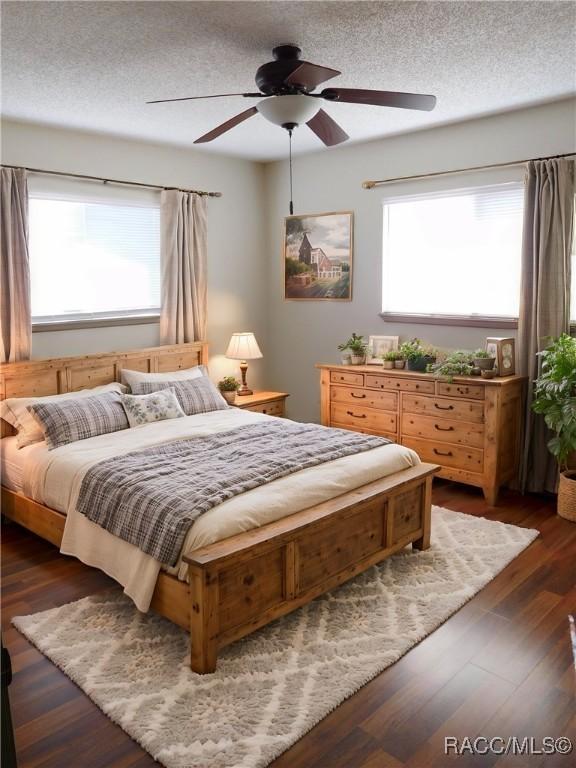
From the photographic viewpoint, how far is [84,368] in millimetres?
4652

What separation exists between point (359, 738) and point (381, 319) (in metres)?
3.74

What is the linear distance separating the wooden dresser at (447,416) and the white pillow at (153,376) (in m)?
1.23

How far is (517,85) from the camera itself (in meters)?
3.70

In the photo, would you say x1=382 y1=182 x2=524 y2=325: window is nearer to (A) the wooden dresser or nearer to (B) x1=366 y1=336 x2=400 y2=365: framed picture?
(B) x1=366 y1=336 x2=400 y2=365: framed picture

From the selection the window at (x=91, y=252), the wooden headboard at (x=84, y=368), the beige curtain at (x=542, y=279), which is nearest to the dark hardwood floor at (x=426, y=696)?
the beige curtain at (x=542, y=279)

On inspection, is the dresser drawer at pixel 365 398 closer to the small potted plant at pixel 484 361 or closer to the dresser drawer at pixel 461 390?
the dresser drawer at pixel 461 390

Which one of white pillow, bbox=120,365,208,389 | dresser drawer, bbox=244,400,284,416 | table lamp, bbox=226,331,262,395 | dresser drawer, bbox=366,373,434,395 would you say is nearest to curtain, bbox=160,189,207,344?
table lamp, bbox=226,331,262,395

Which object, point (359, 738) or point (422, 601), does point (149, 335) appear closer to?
point (422, 601)

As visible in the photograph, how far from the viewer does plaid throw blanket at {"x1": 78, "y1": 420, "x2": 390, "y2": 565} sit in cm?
273

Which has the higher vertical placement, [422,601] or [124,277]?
[124,277]

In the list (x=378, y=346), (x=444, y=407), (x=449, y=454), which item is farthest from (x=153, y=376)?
(x=449, y=454)

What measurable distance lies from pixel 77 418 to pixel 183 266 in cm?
193

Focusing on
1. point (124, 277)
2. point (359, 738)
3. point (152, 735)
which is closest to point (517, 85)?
point (124, 277)

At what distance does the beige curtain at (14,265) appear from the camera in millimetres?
4180
